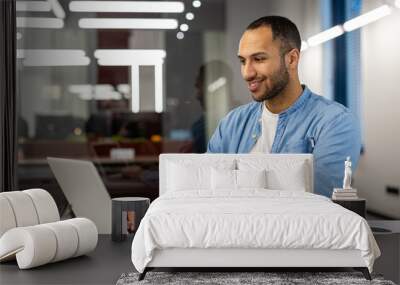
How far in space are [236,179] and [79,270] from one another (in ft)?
5.23

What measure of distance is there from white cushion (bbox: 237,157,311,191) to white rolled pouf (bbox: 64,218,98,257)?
1.47 m

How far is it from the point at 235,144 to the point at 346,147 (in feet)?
3.56

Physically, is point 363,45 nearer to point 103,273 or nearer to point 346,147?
point 346,147

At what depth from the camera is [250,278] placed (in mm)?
4211

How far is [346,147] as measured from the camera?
6.46 meters

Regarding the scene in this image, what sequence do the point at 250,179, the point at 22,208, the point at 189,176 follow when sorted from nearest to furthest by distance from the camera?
the point at 22,208, the point at 250,179, the point at 189,176

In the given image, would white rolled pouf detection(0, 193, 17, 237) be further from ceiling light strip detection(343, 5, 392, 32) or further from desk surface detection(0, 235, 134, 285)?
ceiling light strip detection(343, 5, 392, 32)

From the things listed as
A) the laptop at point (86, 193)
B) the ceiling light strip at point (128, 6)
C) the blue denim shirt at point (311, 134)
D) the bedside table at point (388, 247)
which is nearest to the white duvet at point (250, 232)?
the bedside table at point (388, 247)

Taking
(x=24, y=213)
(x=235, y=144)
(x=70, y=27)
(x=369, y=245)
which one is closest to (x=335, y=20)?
(x=235, y=144)

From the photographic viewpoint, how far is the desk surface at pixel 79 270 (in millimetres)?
4254

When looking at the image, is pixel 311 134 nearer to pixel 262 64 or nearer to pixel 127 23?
pixel 262 64

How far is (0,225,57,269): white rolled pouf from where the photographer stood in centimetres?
448

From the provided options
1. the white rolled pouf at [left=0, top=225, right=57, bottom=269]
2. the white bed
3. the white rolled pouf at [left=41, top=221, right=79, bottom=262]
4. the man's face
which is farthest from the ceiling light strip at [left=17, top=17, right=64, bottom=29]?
the white bed

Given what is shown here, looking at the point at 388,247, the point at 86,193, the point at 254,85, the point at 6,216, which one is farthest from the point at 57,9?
the point at 388,247
